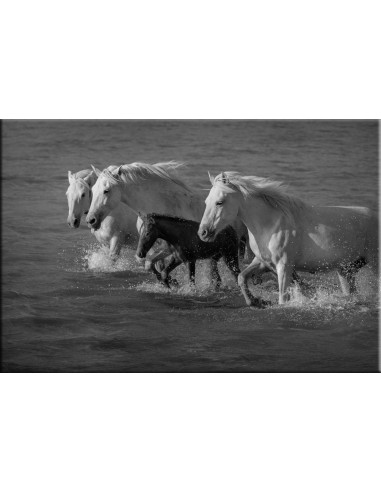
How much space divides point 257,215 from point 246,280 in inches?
15.4

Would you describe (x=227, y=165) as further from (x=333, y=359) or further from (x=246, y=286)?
(x=333, y=359)

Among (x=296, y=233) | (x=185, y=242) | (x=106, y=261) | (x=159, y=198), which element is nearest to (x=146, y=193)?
(x=159, y=198)

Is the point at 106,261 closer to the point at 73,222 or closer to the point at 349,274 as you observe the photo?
the point at 73,222

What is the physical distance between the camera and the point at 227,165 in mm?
6672

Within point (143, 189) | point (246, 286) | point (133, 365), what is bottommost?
point (133, 365)

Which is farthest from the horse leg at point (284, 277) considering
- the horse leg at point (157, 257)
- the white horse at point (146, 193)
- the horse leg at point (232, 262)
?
the horse leg at point (157, 257)

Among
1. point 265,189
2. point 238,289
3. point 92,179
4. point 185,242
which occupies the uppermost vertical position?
point 92,179

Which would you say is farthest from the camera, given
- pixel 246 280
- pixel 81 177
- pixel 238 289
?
pixel 81 177

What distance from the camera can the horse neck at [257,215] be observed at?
584 cm

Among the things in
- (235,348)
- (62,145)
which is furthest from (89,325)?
(62,145)

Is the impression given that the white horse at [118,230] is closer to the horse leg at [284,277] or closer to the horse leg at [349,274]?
the horse leg at [284,277]

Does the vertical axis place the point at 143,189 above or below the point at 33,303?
above

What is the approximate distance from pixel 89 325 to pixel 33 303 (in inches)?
13.3

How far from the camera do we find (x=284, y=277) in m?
5.92
